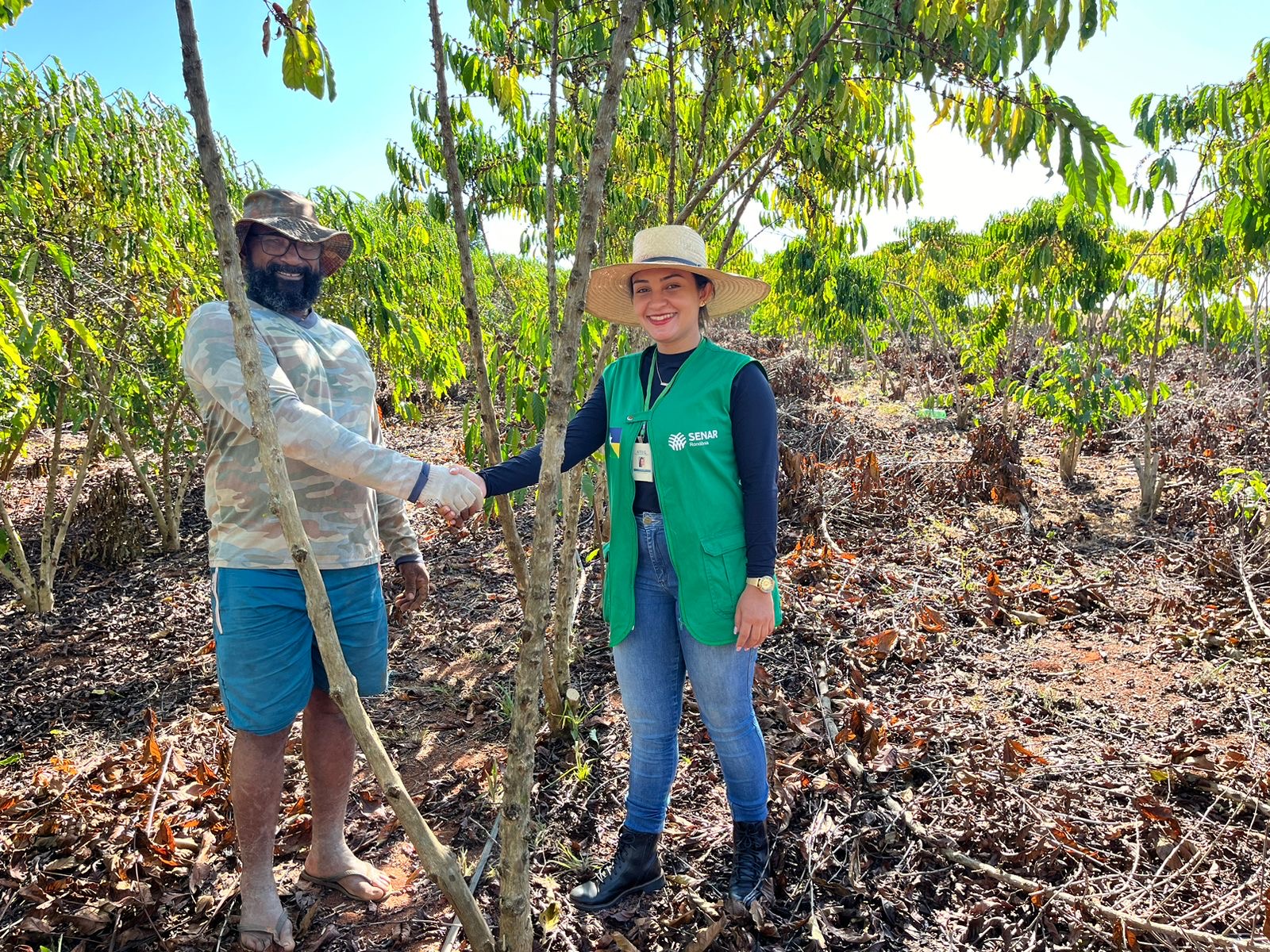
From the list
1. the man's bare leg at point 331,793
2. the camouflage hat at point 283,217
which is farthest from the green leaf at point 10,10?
the man's bare leg at point 331,793

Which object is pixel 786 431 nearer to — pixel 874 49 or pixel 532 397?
pixel 532 397

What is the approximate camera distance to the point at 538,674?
4.89ft

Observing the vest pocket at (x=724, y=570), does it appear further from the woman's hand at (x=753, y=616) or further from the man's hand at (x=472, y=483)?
the man's hand at (x=472, y=483)

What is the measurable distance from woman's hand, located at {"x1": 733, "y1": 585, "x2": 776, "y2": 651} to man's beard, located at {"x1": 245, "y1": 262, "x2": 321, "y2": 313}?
50.8 inches

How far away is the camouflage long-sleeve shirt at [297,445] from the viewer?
166 cm

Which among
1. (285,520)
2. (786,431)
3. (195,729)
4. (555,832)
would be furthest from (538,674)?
(786,431)

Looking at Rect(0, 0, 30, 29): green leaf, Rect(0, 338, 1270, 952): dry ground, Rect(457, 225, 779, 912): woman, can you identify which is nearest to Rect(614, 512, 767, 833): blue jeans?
Rect(457, 225, 779, 912): woman

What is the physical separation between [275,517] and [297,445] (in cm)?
24

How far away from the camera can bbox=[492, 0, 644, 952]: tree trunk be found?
56.4 inches

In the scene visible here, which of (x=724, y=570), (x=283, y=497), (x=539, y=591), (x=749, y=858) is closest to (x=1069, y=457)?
(x=749, y=858)

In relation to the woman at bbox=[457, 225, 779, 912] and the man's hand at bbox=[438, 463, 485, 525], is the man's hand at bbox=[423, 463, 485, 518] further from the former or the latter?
the woman at bbox=[457, 225, 779, 912]

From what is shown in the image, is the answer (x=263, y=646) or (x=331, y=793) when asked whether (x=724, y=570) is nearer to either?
(x=263, y=646)

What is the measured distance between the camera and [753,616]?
1835 mm

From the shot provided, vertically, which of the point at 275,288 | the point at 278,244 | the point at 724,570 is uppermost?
the point at 278,244
